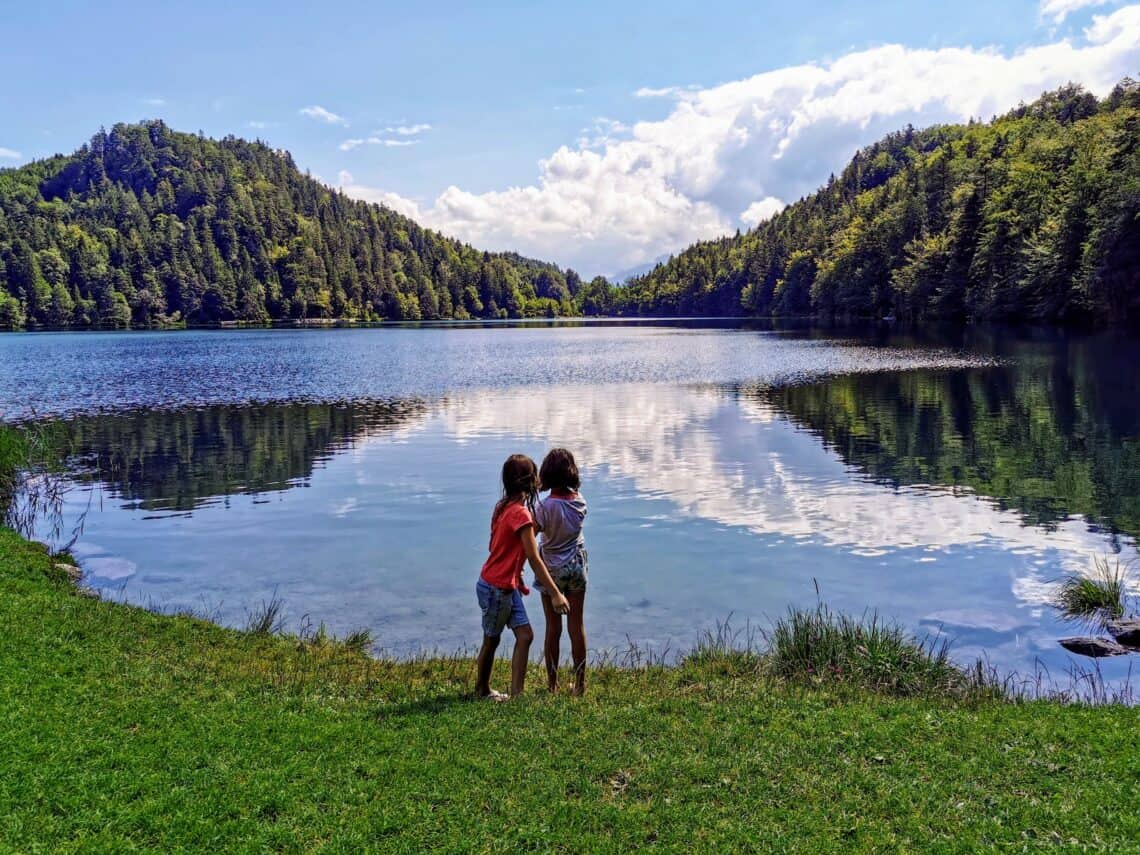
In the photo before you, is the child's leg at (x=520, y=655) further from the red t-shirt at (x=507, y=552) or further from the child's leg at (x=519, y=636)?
the red t-shirt at (x=507, y=552)

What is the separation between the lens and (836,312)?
553ft

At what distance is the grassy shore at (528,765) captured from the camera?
20.4ft

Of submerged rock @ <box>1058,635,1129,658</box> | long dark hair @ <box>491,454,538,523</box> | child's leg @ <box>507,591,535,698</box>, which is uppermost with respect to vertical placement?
long dark hair @ <box>491,454,538,523</box>

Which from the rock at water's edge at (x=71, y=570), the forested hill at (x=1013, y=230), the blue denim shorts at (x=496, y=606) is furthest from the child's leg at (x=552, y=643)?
the forested hill at (x=1013, y=230)

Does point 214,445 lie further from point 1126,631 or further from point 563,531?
point 1126,631

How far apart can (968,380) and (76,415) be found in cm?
4811

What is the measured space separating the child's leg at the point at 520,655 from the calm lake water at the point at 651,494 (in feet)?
13.1

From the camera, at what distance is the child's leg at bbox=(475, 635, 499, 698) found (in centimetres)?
914

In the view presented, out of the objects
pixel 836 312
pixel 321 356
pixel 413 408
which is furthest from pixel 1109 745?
pixel 836 312

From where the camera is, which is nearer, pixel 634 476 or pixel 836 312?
pixel 634 476

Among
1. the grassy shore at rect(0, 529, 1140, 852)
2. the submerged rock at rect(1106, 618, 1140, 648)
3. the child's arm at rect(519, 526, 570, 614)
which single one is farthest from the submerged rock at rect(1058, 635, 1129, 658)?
the child's arm at rect(519, 526, 570, 614)

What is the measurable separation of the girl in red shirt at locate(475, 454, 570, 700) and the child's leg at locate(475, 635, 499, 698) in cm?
1

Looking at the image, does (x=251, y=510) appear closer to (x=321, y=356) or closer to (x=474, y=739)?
(x=474, y=739)

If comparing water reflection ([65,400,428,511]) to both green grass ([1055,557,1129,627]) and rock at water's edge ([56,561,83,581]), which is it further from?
green grass ([1055,557,1129,627])
